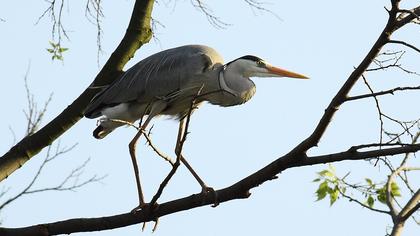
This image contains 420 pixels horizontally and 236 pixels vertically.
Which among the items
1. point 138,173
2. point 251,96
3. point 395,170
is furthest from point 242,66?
point 395,170

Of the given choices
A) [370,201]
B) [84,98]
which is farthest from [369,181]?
[84,98]

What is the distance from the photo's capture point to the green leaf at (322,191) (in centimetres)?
499

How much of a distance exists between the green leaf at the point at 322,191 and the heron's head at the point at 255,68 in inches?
41.8

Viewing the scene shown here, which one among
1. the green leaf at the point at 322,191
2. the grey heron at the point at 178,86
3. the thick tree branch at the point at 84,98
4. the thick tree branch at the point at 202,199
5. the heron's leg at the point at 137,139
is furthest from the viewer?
the grey heron at the point at 178,86

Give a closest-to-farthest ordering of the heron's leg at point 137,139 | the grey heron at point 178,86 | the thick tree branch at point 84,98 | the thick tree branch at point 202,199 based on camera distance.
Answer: the thick tree branch at point 202,199
the thick tree branch at point 84,98
the heron's leg at point 137,139
the grey heron at point 178,86

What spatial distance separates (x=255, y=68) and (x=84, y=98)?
1.46m

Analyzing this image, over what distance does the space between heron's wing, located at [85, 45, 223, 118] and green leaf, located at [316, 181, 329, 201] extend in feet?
4.26

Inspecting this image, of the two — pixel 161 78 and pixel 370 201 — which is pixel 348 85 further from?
pixel 161 78

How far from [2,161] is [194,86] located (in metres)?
1.63

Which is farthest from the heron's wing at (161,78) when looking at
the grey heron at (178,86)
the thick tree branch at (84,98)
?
the thick tree branch at (84,98)

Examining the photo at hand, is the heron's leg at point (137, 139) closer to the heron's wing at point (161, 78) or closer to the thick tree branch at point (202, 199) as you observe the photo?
the heron's wing at point (161, 78)

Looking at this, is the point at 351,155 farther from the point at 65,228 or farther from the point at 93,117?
the point at 93,117

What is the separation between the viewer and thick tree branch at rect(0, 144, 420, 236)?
3.46 meters

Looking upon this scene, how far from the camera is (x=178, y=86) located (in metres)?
5.83
